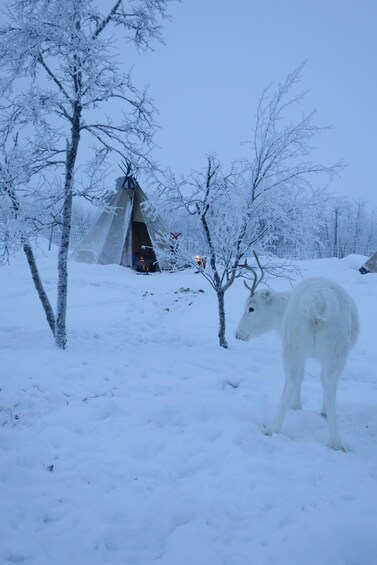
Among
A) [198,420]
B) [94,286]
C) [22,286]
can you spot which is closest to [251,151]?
[198,420]

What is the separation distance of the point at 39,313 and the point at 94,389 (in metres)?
5.75

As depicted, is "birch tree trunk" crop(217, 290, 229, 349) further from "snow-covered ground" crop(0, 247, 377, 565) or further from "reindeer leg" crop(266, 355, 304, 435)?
"reindeer leg" crop(266, 355, 304, 435)

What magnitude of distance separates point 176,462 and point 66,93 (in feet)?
20.6

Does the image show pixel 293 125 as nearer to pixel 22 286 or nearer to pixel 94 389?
pixel 94 389

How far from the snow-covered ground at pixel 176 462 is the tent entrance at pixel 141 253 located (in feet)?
39.1

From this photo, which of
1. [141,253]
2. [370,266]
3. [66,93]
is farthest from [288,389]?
[141,253]

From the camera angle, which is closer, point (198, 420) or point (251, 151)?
point (198, 420)

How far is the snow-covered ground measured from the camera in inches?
80.7

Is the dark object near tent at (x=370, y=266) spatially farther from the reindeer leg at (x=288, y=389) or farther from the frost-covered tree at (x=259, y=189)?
the reindeer leg at (x=288, y=389)

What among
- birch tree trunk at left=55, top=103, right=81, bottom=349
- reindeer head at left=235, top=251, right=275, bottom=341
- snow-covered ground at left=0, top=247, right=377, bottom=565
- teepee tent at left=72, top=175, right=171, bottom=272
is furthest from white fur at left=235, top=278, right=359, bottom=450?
teepee tent at left=72, top=175, right=171, bottom=272

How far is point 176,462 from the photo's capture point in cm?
297

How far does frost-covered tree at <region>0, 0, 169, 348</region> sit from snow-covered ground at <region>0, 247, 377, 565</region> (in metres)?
2.34

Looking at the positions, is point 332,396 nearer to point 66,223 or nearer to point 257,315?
point 257,315

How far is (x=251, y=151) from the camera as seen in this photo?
692 cm
